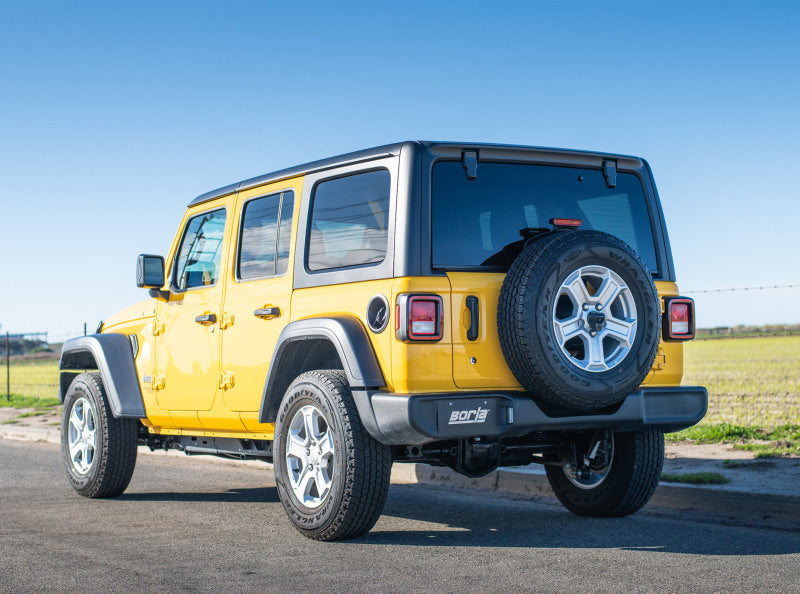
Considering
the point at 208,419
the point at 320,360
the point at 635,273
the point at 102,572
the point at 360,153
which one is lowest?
the point at 102,572

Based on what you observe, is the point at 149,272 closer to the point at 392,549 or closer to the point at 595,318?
the point at 392,549

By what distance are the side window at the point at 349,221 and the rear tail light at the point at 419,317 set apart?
388mm

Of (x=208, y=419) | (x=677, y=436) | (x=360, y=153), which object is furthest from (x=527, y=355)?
(x=677, y=436)

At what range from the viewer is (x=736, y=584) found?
459 cm

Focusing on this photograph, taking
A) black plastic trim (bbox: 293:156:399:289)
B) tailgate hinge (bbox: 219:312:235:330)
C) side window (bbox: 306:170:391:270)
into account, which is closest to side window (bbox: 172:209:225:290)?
tailgate hinge (bbox: 219:312:235:330)

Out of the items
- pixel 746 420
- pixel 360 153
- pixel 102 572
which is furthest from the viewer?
pixel 746 420

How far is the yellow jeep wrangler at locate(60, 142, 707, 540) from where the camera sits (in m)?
5.26

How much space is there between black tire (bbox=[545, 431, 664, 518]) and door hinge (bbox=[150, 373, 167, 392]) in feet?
10.3

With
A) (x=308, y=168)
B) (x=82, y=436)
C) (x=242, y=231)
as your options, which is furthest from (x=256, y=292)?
(x=82, y=436)

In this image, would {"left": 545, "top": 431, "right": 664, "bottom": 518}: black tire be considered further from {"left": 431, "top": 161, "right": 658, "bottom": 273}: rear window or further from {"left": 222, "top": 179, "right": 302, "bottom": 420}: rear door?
{"left": 222, "top": 179, "right": 302, "bottom": 420}: rear door

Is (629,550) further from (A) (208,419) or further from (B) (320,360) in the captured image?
(A) (208,419)

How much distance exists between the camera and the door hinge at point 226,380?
661 centimetres

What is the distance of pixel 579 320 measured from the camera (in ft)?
17.6

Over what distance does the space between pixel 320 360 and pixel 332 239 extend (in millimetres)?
746
